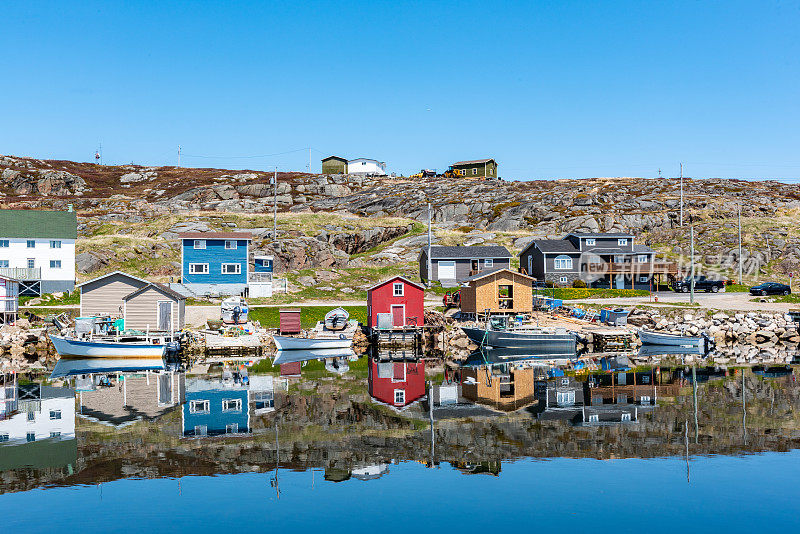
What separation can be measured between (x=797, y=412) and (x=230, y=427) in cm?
2534

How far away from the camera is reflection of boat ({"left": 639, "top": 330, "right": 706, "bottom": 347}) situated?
5494cm

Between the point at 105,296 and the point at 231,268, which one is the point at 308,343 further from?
the point at 231,268

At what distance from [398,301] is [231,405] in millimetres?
26742

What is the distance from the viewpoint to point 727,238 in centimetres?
9525

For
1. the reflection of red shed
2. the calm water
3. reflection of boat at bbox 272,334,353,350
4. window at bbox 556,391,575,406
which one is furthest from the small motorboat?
window at bbox 556,391,575,406

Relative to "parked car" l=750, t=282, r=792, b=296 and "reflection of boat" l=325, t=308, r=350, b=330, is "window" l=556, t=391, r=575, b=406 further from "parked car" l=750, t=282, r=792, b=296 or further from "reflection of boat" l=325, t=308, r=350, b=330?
"parked car" l=750, t=282, r=792, b=296

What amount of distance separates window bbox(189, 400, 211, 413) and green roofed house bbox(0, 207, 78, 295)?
45016 mm

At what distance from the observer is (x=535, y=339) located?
5359 centimetres

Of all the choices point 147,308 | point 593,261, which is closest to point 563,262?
point 593,261

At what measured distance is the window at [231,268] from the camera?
71.0m

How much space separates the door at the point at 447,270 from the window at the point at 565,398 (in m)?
46.7

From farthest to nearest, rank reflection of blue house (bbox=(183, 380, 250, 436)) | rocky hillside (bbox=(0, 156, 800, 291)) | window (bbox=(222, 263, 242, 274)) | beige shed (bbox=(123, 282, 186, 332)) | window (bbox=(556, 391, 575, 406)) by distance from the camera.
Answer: rocky hillside (bbox=(0, 156, 800, 291))
window (bbox=(222, 263, 242, 274))
beige shed (bbox=(123, 282, 186, 332))
window (bbox=(556, 391, 575, 406))
reflection of blue house (bbox=(183, 380, 250, 436))

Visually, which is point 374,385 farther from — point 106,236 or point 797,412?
point 106,236

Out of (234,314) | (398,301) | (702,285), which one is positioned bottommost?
(234,314)
